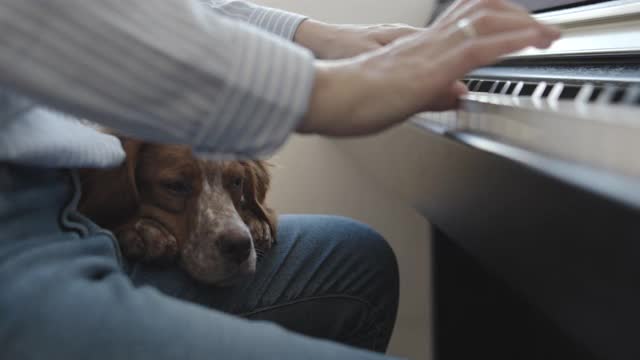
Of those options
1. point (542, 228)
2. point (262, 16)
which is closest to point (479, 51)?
point (542, 228)

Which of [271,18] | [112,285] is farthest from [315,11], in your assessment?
[112,285]

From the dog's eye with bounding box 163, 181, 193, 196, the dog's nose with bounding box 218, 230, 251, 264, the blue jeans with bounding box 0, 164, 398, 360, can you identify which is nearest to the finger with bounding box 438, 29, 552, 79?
the blue jeans with bounding box 0, 164, 398, 360

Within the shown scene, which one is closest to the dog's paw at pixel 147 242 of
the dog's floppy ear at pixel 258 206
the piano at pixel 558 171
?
the dog's floppy ear at pixel 258 206

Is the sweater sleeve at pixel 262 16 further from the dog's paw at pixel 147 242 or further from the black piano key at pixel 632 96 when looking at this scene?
the black piano key at pixel 632 96

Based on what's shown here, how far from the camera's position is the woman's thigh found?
0.85 m

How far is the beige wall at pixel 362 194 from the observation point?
1.73 metres

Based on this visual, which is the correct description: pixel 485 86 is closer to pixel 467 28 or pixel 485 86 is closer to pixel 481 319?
pixel 467 28

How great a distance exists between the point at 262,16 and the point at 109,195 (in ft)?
0.99

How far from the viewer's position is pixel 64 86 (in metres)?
0.47

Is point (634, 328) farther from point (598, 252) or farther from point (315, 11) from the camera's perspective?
point (315, 11)

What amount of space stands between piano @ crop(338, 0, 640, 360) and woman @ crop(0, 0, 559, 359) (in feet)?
0.22

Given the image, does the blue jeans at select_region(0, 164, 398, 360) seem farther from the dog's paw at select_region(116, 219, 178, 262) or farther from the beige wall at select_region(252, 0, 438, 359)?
the beige wall at select_region(252, 0, 438, 359)

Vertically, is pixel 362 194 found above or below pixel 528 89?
below

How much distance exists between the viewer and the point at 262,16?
940mm
